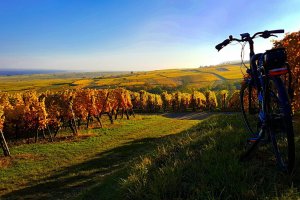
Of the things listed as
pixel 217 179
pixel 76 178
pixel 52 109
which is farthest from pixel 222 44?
pixel 52 109

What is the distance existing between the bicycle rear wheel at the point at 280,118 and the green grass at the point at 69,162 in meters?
13.3

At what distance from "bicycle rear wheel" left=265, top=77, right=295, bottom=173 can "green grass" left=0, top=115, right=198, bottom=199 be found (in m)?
13.3

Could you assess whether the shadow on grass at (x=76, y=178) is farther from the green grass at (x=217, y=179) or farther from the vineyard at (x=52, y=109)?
the vineyard at (x=52, y=109)

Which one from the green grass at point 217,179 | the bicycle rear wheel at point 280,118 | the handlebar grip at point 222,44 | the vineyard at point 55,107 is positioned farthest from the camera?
the vineyard at point 55,107

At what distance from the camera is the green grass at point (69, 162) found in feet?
98.5

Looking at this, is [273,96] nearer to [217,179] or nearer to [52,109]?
[217,179]

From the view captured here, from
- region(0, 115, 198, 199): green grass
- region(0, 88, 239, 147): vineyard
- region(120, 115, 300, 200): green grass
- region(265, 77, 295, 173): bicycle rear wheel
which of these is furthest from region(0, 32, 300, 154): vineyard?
region(265, 77, 295, 173): bicycle rear wheel

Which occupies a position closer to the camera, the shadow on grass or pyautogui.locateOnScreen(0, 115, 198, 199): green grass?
the shadow on grass

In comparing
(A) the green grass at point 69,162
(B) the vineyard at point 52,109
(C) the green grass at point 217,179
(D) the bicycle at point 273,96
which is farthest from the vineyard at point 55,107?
(C) the green grass at point 217,179

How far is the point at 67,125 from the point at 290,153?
68204 millimetres

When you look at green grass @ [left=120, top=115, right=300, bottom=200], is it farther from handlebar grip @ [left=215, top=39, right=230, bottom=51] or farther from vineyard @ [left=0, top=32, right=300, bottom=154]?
vineyard @ [left=0, top=32, right=300, bottom=154]

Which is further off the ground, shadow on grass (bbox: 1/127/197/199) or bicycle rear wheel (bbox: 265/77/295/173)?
bicycle rear wheel (bbox: 265/77/295/173)

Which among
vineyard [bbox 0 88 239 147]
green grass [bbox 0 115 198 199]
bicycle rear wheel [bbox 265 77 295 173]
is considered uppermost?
bicycle rear wheel [bbox 265 77 295 173]

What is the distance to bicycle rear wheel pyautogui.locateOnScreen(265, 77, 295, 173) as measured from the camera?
5.85m
